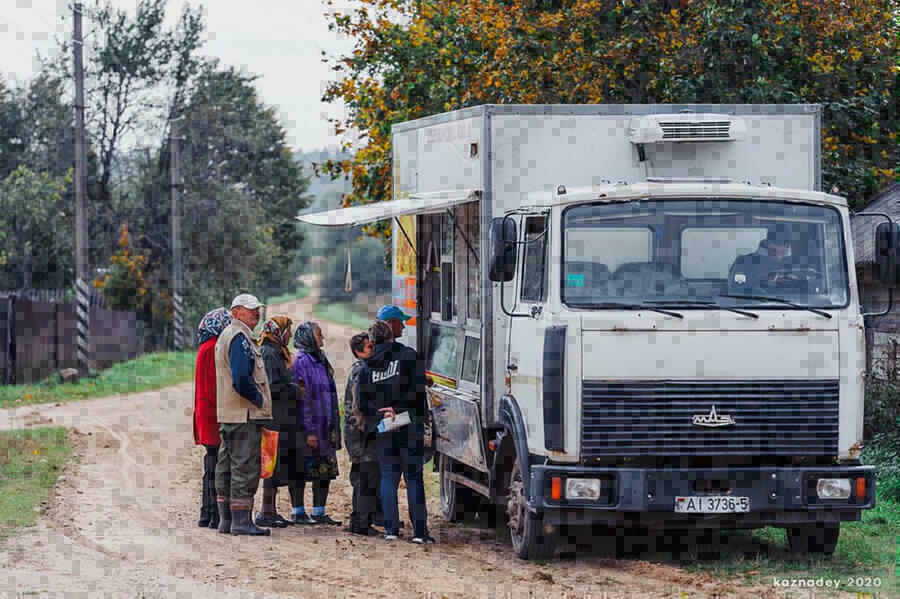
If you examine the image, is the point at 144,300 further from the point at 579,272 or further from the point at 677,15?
the point at 579,272

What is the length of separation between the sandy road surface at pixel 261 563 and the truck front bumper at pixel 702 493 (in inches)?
18.4

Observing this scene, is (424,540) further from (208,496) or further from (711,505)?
(711,505)

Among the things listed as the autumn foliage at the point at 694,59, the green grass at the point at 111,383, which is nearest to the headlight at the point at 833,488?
the autumn foliage at the point at 694,59

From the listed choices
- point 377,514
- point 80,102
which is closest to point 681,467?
point 377,514

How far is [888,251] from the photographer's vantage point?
358 inches

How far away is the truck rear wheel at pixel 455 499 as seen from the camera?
12.4 metres

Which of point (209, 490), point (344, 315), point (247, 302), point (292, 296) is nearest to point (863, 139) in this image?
point (247, 302)

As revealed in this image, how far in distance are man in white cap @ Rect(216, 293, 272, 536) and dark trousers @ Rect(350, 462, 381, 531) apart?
0.82 meters

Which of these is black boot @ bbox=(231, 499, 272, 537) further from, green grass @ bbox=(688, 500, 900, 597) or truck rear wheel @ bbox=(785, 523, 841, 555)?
truck rear wheel @ bbox=(785, 523, 841, 555)

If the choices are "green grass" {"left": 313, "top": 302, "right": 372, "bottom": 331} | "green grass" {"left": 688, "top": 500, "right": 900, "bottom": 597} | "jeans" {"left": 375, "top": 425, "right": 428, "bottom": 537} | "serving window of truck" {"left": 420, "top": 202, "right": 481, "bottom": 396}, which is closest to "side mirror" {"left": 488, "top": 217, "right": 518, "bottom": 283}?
"serving window of truck" {"left": 420, "top": 202, "right": 481, "bottom": 396}

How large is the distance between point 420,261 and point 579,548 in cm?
356

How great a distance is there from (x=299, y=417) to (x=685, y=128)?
4.20 m

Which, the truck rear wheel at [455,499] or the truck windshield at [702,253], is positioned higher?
the truck windshield at [702,253]

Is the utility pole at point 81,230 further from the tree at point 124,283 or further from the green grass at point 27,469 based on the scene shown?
the tree at point 124,283
